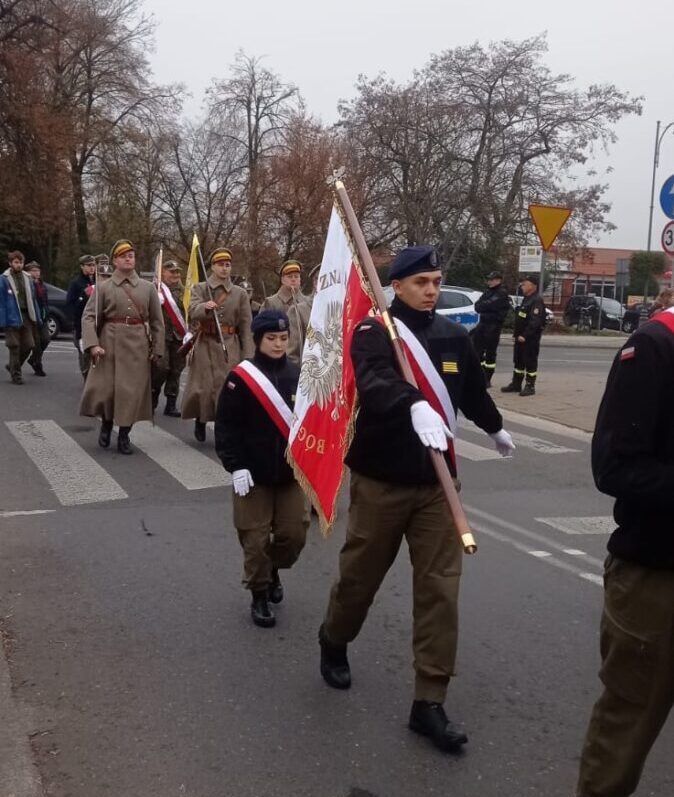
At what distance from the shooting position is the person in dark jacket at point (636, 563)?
234 cm

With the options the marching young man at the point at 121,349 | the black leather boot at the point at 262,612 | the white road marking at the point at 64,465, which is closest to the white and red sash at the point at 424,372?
the black leather boot at the point at 262,612

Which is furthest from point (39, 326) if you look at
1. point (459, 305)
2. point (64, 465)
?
point (459, 305)

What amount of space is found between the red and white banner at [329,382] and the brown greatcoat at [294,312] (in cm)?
427

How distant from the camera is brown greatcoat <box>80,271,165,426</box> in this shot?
29.2 feet

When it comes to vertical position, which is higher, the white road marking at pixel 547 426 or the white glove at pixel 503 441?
the white glove at pixel 503 441

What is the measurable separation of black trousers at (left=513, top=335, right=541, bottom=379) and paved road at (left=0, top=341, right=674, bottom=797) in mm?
7036

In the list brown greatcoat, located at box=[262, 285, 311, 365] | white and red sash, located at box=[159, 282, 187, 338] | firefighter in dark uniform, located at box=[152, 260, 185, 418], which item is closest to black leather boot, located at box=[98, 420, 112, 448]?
firefighter in dark uniform, located at box=[152, 260, 185, 418]

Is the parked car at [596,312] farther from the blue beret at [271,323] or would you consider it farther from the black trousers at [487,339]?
the blue beret at [271,323]

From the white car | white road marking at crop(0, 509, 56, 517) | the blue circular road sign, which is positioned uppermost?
the blue circular road sign

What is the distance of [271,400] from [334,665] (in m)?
1.37

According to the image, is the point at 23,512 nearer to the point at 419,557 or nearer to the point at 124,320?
the point at 124,320

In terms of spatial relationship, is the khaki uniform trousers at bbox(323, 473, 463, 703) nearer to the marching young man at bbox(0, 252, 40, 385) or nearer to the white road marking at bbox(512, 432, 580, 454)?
the white road marking at bbox(512, 432, 580, 454)

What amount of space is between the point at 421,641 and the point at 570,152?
32.8 m

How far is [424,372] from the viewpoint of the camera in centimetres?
359
